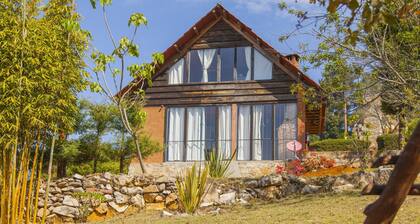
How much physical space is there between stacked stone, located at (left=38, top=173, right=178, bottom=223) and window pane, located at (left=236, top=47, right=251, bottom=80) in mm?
7324

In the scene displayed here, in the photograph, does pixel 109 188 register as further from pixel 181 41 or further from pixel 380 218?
pixel 380 218

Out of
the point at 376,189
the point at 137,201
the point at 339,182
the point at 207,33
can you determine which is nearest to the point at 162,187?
the point at 137,201

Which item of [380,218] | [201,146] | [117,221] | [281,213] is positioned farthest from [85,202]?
[380,218]

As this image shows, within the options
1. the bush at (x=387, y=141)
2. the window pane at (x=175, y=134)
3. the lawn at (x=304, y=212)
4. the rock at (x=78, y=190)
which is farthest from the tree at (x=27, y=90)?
the bush at (x=387, y=141)

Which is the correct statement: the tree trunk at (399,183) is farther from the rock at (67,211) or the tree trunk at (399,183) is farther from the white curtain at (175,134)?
the white curtain at (175,134)

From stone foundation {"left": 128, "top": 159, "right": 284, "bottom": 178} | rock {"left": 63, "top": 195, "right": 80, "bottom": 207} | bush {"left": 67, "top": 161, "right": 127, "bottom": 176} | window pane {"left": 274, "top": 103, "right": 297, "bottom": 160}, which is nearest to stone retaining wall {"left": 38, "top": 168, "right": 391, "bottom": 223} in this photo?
rock {"left": 63, "top": 195, "right": 80, "bottom": 207}

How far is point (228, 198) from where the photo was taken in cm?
1344

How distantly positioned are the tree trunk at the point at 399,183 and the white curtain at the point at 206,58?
63.0 feet

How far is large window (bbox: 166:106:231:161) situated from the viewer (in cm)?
2020

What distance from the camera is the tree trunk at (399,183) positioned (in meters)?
1.72

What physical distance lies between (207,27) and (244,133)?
4.33 metres

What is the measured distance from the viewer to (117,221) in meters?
12.1

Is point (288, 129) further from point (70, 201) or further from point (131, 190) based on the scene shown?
point (70, 201)

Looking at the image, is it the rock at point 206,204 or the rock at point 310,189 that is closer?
the rock at point 206,204
